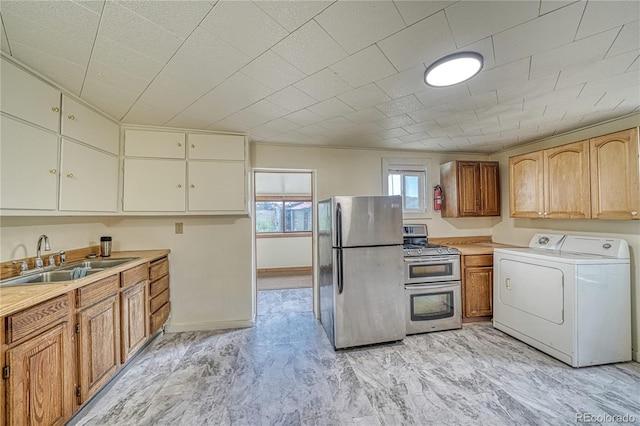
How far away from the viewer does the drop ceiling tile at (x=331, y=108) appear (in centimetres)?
210

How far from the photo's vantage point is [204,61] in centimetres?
152

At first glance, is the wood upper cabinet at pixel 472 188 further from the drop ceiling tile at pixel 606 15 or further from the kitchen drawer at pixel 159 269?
the kitchen drawer at pixel 159 269

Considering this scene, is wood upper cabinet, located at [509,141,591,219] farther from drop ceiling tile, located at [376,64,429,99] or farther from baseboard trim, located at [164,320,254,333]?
baseboard trim, located at [164,320,254,333]

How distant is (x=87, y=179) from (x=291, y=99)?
1916mm

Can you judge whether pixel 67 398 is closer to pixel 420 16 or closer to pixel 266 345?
pixel 266 345

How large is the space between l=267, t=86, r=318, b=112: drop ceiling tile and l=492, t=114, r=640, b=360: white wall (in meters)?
3.02

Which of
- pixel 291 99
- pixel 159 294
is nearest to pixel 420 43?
pixel 291 99

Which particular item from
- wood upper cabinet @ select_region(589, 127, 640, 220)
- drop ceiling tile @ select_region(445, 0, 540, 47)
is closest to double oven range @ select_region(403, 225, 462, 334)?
wood upper cabinet @ select_region(589, 127, 640, 220)

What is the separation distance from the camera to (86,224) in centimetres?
257

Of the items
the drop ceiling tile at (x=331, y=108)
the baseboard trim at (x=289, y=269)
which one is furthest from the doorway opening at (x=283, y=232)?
the drop ceiling tile at (x=331, y=108)

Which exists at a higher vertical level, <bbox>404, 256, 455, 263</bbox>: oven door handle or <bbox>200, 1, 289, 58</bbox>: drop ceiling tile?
<bbox>200, 1, 289, 58</bbox>: drop ceiling tile

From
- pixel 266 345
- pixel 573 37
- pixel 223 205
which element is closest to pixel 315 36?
pixel 573 37

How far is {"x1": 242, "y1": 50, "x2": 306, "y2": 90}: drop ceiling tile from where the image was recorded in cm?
150

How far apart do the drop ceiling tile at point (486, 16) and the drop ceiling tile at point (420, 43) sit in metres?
0.05
